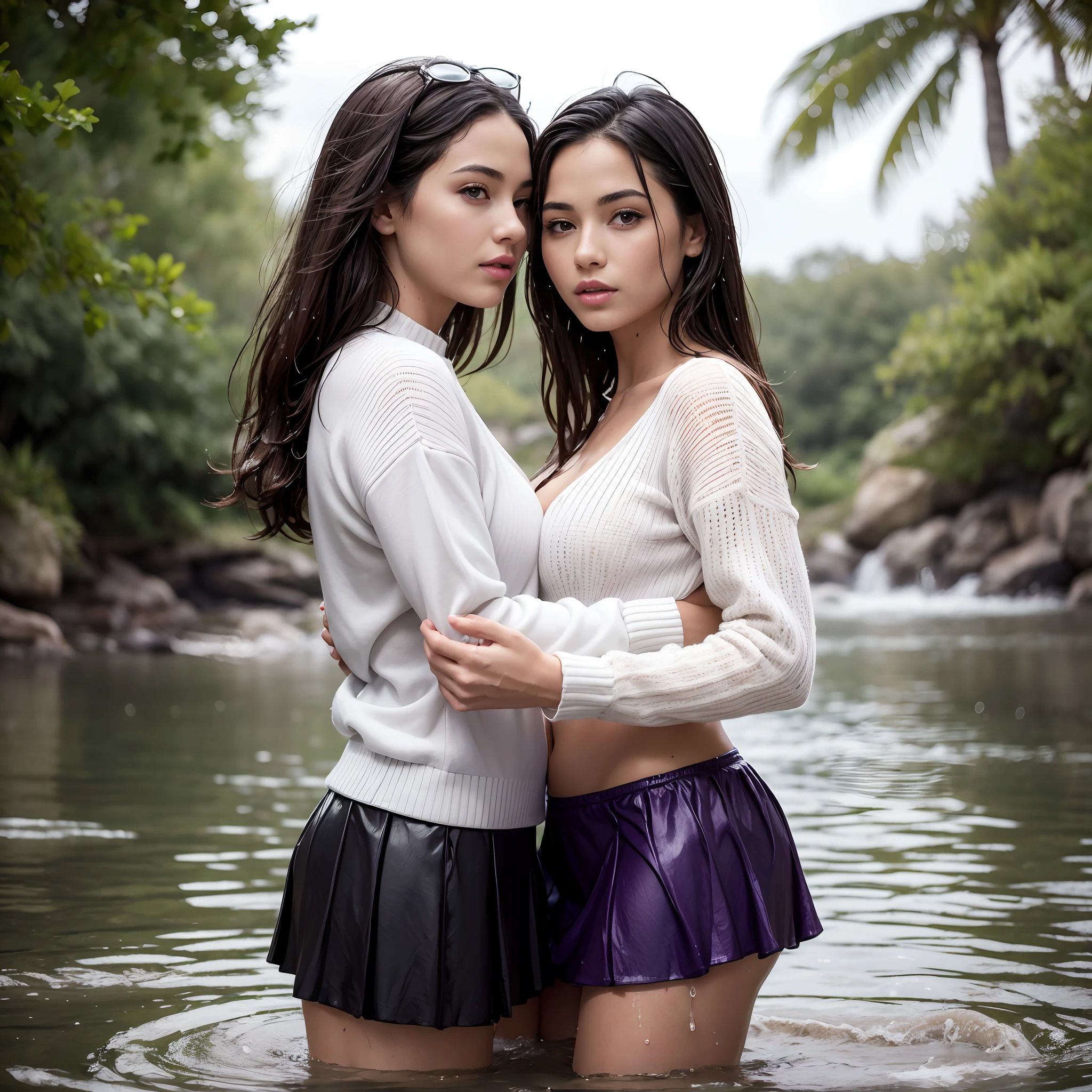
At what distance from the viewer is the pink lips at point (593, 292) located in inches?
105

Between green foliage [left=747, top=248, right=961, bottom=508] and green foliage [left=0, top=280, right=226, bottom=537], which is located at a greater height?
green foliage [left=747, top=248, right=961, bottom=508]

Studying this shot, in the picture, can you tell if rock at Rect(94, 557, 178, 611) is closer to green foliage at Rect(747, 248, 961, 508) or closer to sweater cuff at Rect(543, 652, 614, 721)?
sweater cuff at Rect(543, 652, 614, 721)

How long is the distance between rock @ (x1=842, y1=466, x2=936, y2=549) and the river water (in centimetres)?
1586

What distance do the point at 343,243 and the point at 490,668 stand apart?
0.83m

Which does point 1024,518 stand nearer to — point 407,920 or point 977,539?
point 977,539

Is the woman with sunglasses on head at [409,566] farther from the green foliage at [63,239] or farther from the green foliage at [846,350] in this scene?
the green foliage at [846,350]

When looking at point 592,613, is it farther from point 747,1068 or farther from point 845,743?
point 845,743

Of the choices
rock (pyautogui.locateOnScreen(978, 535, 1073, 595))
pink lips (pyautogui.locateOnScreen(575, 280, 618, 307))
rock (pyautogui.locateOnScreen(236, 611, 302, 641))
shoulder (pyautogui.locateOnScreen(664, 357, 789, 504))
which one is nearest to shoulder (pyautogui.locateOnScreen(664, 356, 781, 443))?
shoulder (pyautogui.locateOnScreen(664, 357, 789, 504))

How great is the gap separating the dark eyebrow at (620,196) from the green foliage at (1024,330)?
18281mm

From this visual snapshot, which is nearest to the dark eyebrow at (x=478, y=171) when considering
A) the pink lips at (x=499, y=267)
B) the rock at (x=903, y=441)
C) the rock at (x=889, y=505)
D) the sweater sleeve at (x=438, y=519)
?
the pink lips at (x=499, y=267)

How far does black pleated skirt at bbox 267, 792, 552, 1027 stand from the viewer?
2.25 m

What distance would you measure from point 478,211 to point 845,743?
5989 mm

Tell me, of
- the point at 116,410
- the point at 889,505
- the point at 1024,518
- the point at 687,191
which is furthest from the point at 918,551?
the point at 687,191

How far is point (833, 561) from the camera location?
26438 millimetres
